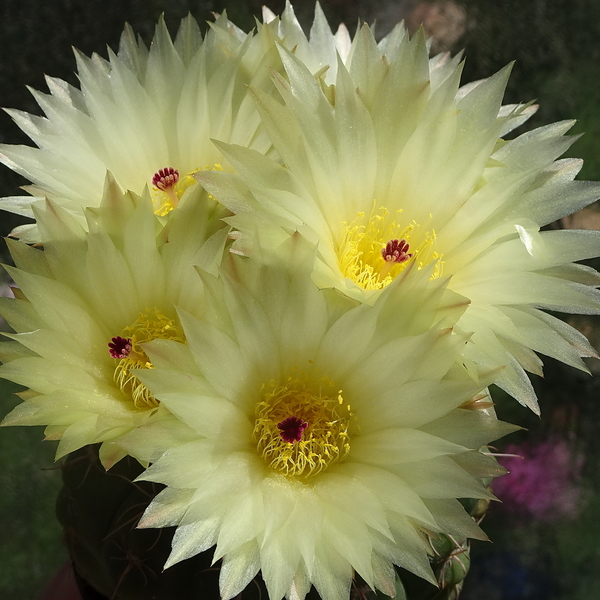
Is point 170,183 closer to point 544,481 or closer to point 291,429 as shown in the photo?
point 291,429

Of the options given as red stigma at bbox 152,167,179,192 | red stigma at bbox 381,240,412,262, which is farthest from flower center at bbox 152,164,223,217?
red stigma at bbox 381,240,412,262

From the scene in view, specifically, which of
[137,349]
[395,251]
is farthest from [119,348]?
[395,251]

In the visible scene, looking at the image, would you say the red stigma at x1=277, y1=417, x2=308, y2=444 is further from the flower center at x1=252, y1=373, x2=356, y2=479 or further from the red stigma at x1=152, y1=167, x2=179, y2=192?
the red stigma at x1=152, y1=167, x2=179, y2=192

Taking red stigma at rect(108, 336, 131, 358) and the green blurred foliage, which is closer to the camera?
red stigma at rect(108, 336, 131, 358)

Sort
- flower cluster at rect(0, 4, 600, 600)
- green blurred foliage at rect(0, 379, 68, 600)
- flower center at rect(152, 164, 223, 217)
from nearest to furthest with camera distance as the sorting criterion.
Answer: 1. flower cluster at rect(0, 4, 600, 600)
2. flower center at rect(152, 164, 223, 217)
3. green blurred foliage at rect(0, 379, 68, 600)

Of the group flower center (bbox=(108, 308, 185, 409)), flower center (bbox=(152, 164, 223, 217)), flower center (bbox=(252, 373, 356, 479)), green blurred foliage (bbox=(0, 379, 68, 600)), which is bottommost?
green blurred foliage (bbox=(0, 379, 68, 600))

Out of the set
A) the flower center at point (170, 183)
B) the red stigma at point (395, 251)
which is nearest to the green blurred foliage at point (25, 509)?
the flower center at point (170, 183)

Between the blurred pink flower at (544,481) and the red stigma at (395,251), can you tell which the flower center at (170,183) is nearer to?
the red stigma at (395,251)
